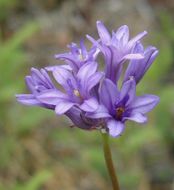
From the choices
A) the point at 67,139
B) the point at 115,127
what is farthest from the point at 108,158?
the point at 67,139

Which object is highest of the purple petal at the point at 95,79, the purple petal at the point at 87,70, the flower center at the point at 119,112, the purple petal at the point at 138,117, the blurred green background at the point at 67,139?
the purple petal at the point at 87,70

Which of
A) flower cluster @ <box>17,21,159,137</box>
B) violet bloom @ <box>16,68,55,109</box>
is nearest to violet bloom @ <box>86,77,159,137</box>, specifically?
flower cluster @ <box>17,21,159,137</box>

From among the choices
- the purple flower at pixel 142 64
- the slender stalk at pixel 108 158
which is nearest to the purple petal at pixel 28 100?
the slender stalk at pixel 108 158

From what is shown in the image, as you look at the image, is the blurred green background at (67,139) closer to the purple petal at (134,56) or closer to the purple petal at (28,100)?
the purple petal at (28,100)

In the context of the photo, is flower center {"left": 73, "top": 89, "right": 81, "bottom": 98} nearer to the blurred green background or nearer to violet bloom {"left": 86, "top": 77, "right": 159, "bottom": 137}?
violet bloom {"left": 86, "top": 77, "right": 159, "bottom": 137}

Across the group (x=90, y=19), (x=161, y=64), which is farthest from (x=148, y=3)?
(x=161, y=64)

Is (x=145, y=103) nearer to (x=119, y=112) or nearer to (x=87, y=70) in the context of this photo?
(x=119, y=112)

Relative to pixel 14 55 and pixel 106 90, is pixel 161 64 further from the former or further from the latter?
pixel 106 90
